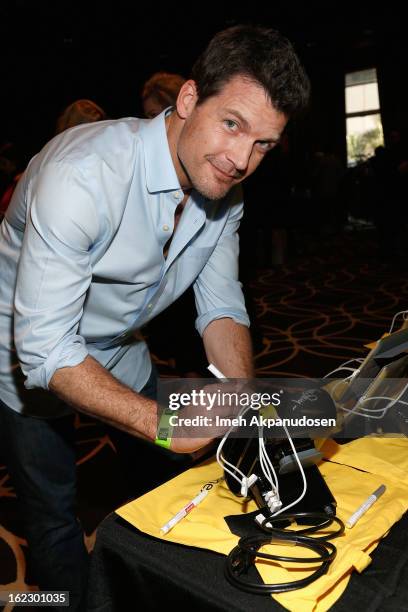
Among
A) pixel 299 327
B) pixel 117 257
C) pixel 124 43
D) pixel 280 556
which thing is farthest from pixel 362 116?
pixel 280 556

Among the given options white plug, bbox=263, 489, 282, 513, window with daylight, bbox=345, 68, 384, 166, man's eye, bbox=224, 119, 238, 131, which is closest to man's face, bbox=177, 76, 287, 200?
man's eye, bbox=224, 119, 238, 131

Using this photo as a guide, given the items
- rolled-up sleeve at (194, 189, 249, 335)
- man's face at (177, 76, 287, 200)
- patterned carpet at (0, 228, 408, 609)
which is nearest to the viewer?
man's face at (177, 76, 287, 200)

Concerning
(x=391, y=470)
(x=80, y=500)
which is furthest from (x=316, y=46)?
(x=391, y=470)

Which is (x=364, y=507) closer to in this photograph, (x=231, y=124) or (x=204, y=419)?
(x=204, y=419)

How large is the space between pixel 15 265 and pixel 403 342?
806 millimetres

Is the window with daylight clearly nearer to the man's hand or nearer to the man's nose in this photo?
the man's nose

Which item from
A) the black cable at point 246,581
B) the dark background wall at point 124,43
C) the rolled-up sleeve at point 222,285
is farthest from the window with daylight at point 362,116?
the black cable at point 246,581

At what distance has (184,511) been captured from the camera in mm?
853

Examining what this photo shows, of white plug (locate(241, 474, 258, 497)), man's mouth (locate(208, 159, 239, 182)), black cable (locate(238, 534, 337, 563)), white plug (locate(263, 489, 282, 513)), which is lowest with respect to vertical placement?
black cable (locate(238, 534, 337, 563))

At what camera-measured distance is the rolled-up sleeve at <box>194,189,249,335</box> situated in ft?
4.52

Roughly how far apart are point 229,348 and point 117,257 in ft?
1.15

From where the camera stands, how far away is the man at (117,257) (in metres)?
0.97

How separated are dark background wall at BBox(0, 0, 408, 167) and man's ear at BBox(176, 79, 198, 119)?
5748mm

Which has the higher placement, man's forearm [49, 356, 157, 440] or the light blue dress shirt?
the light blue dress shirt
